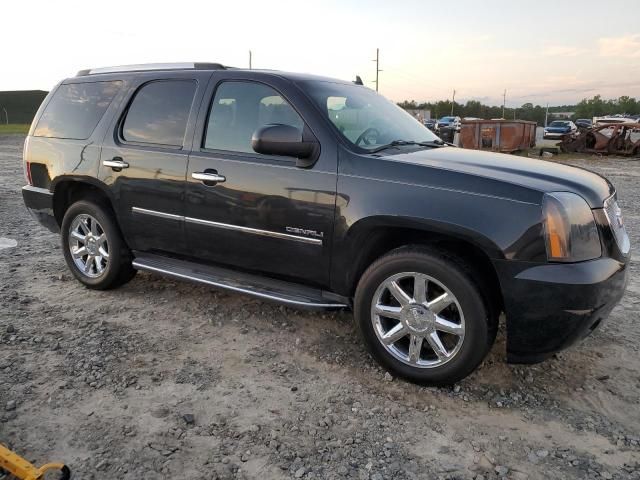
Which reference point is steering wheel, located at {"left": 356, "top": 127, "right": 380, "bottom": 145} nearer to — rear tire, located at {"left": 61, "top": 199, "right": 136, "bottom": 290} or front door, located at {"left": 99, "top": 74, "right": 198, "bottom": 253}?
front door, located at {"left": 99, "top": 74, "right": 198, "bottom": 253}

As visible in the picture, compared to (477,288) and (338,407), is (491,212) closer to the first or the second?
(477,288)

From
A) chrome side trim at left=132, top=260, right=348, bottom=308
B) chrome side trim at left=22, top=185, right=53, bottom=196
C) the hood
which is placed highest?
the hood

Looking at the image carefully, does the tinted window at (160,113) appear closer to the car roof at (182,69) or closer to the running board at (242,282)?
the car roof at (182,69)

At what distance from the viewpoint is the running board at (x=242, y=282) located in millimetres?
3451

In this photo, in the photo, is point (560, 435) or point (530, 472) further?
point (560, 435)

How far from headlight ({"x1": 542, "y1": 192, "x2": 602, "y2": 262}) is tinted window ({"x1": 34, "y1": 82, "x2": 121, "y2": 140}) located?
11.6 feet

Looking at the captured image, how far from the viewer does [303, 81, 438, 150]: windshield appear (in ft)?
11.6

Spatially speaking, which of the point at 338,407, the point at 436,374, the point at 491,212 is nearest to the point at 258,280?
the point at 338,407

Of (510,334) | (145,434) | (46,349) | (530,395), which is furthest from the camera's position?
(46,349)

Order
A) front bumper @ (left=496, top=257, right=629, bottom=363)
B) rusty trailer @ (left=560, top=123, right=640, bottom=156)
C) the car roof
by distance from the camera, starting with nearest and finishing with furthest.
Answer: front bumper @ (left=496, top=257, right=629, bottom=363) < the car roof < rusty trailer @ (left=560, top=123, right=640, bottom=156)

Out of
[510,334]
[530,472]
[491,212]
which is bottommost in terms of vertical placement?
[530,472]

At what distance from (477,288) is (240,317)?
1.94 meters

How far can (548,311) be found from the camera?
2740 mm

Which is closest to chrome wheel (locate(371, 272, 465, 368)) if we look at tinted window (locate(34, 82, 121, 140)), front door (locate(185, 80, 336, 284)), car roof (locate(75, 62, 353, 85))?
front door (locate(185, 80, 336, 284))
